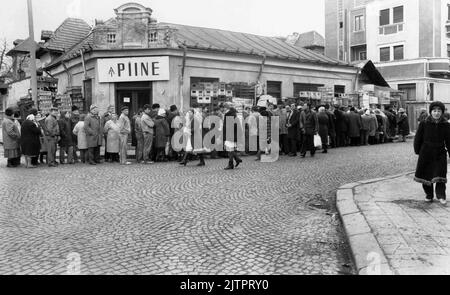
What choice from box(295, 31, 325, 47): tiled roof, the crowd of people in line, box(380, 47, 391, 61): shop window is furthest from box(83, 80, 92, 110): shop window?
box(295, 31, 325, 47): tiled roof

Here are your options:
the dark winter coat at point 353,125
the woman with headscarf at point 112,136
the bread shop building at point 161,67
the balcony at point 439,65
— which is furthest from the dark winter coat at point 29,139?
the balcony at point 439,65

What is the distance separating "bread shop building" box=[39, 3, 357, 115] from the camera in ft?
61.3

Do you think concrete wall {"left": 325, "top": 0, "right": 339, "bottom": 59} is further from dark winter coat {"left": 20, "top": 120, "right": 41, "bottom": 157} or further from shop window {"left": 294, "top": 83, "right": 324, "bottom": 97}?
dark winter coat {"left": 20, "top": 120, "right": 41, "bottom": 157}

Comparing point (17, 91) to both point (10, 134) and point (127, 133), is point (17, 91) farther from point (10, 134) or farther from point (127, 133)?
point (127, 133)

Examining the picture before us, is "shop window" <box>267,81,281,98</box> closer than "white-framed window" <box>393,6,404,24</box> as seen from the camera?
Yes

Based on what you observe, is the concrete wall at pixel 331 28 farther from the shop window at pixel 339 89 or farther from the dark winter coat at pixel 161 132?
the dark winter coat at pixel 161 132

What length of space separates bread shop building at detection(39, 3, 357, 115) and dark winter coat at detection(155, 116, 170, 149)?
443 centimetres

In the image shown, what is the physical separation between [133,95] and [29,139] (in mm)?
6499

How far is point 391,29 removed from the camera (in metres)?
43.0

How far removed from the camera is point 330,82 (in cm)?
2620

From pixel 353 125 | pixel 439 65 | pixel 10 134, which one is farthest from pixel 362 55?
pixel 10 134

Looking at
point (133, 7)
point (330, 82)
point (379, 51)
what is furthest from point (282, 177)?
point (379, 51)
